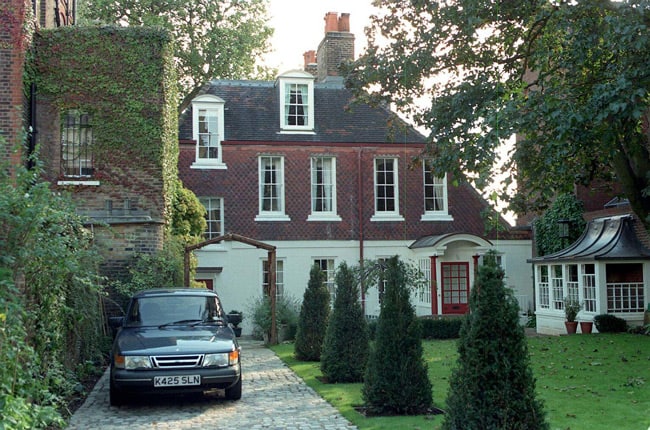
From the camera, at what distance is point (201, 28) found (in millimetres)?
34594

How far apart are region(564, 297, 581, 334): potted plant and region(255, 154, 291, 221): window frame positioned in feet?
35.1

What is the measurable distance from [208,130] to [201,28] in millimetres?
9016

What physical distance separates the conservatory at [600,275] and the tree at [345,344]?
12056 millimetres

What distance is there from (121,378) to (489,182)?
26.1 ft

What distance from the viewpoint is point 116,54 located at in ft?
62.0

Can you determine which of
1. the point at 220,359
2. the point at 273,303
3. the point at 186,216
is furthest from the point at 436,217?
the point at 220,359

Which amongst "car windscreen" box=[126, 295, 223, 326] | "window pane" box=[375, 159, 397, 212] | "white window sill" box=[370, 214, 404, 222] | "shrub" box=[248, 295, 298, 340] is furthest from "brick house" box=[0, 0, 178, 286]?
"window pane" box=[375, 159, 397, 212]

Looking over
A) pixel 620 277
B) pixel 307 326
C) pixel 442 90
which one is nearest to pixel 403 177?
pixel 620 277

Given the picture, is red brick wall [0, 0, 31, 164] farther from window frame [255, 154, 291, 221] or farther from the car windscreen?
window frame [255, 154, 291, 221]

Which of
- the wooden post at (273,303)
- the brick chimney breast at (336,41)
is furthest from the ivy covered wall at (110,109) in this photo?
the brick chimney breast at (336,41)

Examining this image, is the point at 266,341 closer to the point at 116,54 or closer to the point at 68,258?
the point at 116,54

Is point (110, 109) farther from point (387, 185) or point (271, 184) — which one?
point (387, 185)

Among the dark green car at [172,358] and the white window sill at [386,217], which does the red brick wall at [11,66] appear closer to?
the dark green car at [172,358]

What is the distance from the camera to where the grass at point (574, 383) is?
30.6ft
